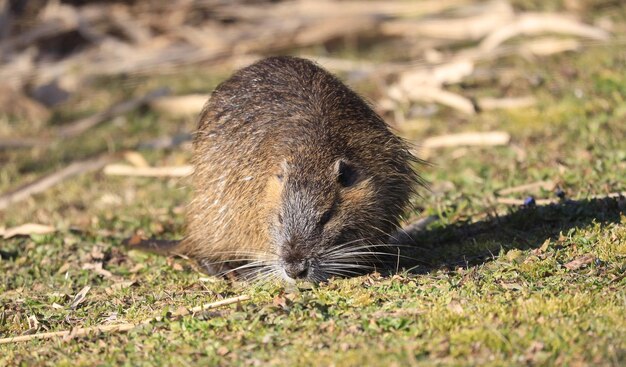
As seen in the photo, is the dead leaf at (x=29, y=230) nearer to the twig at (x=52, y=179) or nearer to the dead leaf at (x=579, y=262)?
the twig at (x=52, y=179)

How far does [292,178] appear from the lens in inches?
183

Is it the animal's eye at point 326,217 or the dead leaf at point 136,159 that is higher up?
the animal's eye at point 326,217

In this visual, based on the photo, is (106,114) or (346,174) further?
(106,114)

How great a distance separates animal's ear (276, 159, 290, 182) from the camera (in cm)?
467

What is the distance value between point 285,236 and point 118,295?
0.98 metres

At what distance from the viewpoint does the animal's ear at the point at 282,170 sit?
4.67m

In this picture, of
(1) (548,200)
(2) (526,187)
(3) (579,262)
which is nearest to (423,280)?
(3) (579,262)

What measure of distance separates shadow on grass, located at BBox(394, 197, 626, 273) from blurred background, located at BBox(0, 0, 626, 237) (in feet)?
1.00

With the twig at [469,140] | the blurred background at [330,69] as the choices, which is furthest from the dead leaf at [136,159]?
the twig at [469,140]

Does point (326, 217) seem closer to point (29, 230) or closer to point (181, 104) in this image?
point (29, 230)

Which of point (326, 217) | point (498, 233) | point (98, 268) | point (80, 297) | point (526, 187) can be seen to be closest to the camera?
point (326, 217)

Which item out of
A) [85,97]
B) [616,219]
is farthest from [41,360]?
[85,97]

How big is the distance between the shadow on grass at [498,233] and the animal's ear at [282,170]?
71 centimetres

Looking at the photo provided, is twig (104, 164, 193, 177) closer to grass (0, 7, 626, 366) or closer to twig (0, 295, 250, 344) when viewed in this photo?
grass (0, 7, 626, 366)
